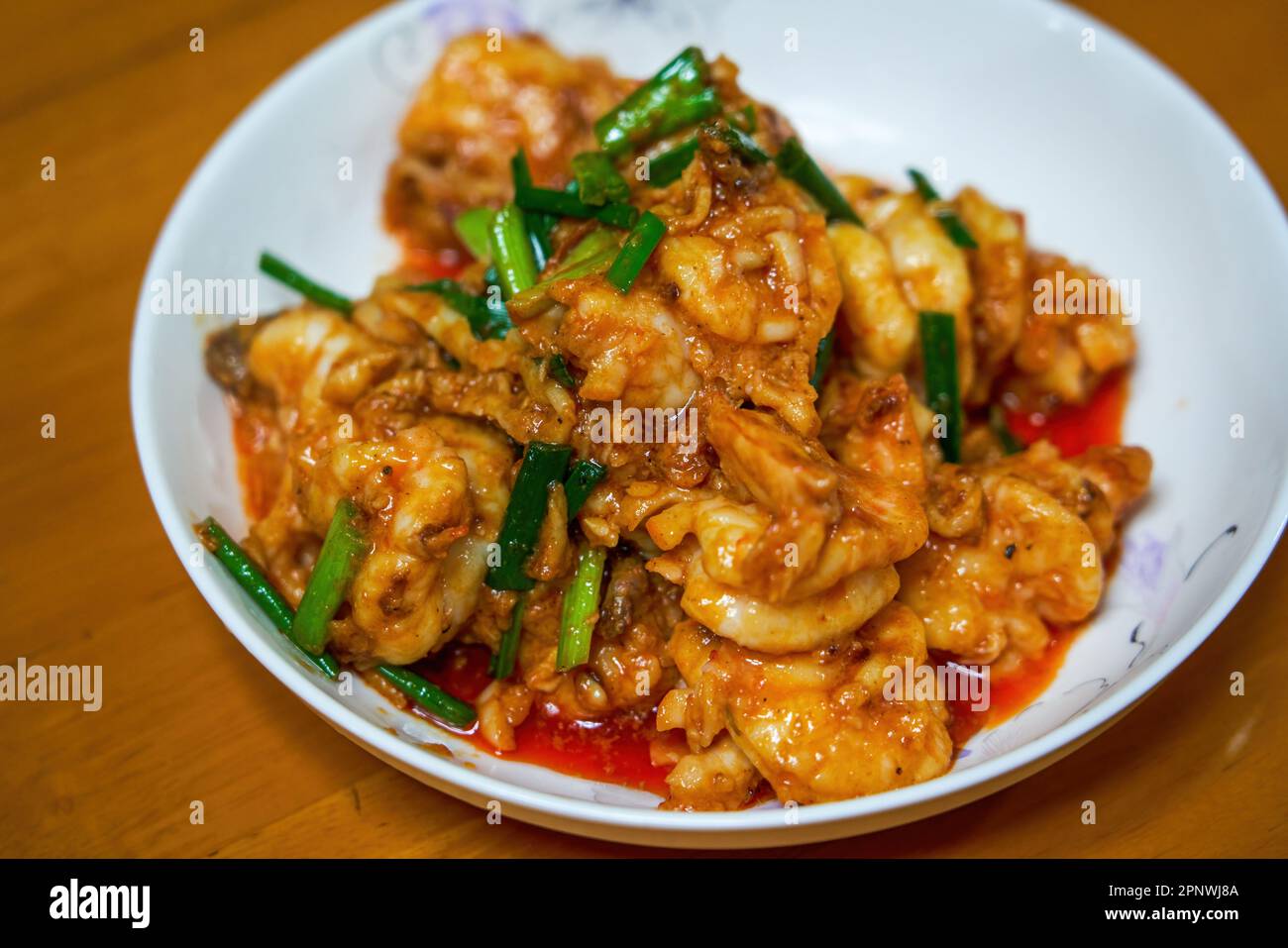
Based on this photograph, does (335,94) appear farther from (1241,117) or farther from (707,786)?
(1241,117)

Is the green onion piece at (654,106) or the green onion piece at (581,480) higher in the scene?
the green onion piece at (654,106)

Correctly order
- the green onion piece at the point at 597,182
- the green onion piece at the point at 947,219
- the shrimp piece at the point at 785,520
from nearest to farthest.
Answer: the shrimp piece at the point at 785,520
the green onion piece at the point at 597,182
the green onion piece at the point at 947,219

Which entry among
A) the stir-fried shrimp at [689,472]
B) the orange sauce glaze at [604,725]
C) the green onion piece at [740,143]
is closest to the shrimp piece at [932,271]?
the stir-fried shrimp at [689,472]

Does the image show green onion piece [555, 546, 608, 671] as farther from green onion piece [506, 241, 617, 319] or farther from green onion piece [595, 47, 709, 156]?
green onion piece [595, 47, 709, 156]

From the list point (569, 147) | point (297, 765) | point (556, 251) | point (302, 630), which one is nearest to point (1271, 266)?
point (556, 251)

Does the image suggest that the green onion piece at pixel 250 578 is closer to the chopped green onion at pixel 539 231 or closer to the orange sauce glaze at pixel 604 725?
the orange sauce glaze at pixel 604 725

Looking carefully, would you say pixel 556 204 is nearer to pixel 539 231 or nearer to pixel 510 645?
pixel 539 231
